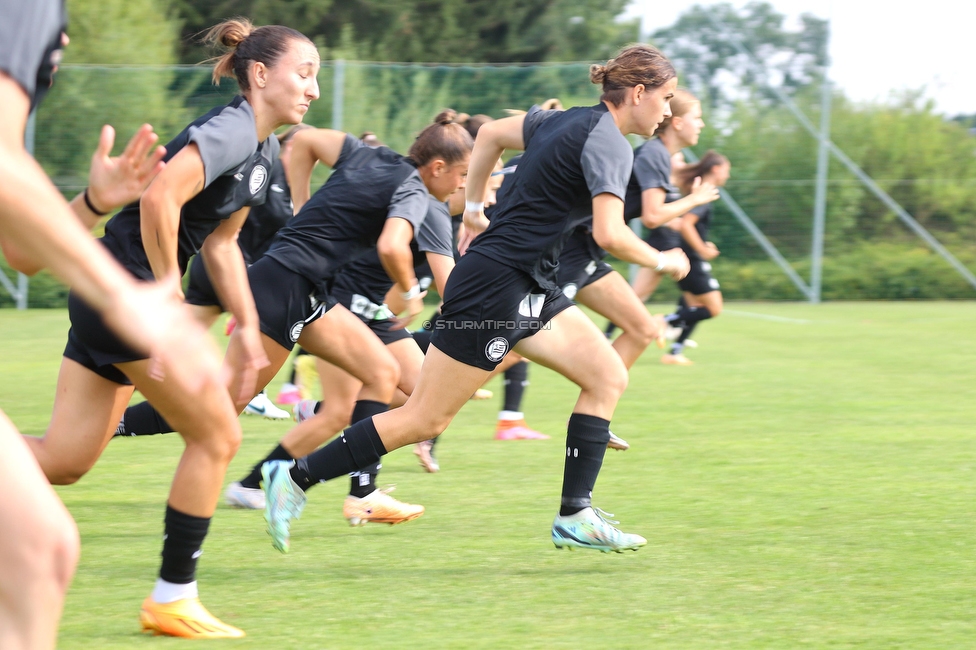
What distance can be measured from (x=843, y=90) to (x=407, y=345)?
1390cm

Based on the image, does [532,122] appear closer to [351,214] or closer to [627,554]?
[351,214]

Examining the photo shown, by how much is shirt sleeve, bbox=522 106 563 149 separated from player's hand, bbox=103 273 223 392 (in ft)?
9.91

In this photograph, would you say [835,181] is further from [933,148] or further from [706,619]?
[706,619]

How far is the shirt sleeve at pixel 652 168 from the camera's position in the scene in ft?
21.5

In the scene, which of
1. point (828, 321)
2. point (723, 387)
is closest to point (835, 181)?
point (828, 321)

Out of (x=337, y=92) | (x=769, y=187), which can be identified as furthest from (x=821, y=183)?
(x=337, y=92)

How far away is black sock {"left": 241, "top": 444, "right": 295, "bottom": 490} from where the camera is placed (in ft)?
16.4

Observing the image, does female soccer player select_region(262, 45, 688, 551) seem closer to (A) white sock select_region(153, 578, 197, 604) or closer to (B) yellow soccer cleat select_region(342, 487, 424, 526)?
(B) yellow soccer cleat select_region(342, 487, 424, 526)

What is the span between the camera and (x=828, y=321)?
15.0 m

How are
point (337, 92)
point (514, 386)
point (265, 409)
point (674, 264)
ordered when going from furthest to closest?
point (337, 92) < point (265, 409) < point (514, 386) < point (674, 264)

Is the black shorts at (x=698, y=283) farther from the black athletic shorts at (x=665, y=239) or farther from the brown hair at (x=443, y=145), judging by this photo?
the brown hair at (x=443, y=145)

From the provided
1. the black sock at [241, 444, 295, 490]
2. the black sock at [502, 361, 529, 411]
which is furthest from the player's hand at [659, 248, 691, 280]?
the black sock at [502, 361, 529, 411]

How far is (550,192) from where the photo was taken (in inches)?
170

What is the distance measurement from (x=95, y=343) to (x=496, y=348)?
1495 mm
